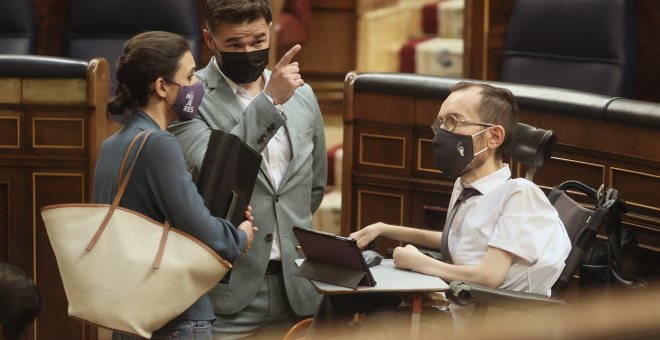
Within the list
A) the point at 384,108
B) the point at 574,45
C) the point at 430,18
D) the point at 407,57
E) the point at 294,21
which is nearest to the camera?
the point at 384,108

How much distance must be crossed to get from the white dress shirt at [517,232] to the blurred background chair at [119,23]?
7.49ft

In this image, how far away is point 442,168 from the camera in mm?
2408

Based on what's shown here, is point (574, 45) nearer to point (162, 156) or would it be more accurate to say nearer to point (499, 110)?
point (499, 110)

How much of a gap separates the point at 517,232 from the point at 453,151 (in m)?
0.26

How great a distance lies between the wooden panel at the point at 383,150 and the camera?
11.0 ft

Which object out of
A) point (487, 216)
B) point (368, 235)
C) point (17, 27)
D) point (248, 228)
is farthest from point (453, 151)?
point (17, 27)

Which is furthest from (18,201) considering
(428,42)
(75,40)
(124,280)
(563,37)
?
(428,42)

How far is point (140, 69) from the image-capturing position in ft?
6.86

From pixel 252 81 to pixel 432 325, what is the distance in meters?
0.70

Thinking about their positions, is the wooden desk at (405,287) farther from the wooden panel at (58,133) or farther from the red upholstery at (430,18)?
the red upholstery at (430,18)

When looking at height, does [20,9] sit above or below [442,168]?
above

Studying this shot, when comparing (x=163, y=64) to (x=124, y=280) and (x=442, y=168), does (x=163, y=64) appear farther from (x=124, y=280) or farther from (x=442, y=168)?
(x=442, y=168)

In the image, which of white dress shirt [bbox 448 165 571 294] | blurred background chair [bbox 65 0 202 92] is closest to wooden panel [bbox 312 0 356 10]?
blurred background chair [bbox 65 0 202 92]

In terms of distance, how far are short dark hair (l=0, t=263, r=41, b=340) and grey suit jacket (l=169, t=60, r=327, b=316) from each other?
0.39 meters
